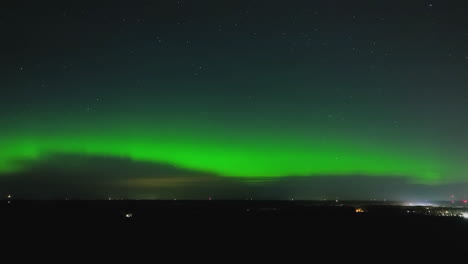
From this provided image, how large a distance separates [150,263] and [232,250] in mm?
7264

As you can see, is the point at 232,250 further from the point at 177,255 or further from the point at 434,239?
the point at 434,239

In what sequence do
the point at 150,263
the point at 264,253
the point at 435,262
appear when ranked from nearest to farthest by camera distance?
the point at 150,263 → the point at 435,262 → the point at 264,253

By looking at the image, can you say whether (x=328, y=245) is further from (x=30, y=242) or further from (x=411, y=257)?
(x=30, y=242)

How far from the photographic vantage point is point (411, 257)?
26.7 m

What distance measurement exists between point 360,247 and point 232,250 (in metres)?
8.89

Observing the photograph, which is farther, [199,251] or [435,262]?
[199,251]

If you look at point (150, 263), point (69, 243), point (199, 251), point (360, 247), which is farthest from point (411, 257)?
point (69, 243)

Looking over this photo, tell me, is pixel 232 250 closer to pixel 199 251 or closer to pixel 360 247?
pixel 199 251

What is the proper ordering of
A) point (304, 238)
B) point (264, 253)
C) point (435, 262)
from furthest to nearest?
point (304, 238)
point (264, 253)
point (435, 262)

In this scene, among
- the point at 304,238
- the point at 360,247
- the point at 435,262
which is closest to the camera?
the point at 435,262

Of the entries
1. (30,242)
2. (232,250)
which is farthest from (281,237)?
(30,242)

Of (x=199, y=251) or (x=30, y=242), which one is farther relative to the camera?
(x=30, y=242)

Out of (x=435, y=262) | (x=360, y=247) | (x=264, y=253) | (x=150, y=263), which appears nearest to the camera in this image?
(x=150, y=263)

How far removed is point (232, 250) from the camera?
1139 inches
